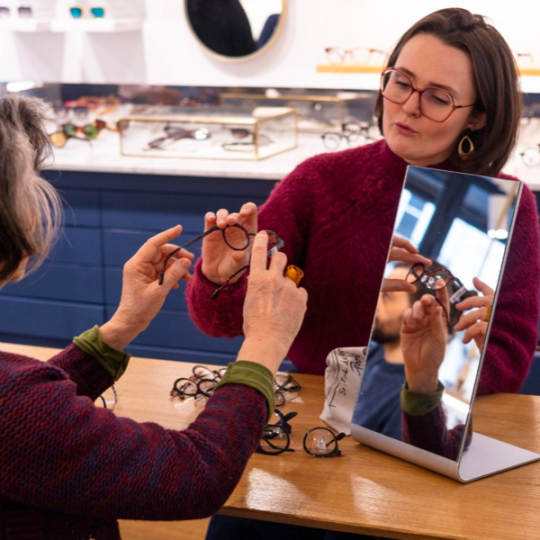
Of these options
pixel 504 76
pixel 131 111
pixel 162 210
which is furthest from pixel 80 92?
pixel 504 76

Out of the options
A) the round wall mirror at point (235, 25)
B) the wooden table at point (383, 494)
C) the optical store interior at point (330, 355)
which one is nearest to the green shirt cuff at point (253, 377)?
the optical store interior at point (330, 355)

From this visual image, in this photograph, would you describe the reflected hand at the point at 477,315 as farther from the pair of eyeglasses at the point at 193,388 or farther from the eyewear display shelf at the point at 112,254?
the eyewear display shelf at the point at 112,254

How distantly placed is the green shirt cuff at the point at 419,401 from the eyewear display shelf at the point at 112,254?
1.90 meters

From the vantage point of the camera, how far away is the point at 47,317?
3611 millimetres

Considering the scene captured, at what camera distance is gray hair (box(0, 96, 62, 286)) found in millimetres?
997

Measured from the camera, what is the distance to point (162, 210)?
10.8ft

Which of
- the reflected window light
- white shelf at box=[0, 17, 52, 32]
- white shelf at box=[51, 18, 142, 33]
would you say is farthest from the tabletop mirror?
white shelf at box=[0, 17, 52, 32]

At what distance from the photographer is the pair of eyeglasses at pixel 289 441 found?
1325mm

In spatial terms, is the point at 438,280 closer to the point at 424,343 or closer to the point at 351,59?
the point at 424,343

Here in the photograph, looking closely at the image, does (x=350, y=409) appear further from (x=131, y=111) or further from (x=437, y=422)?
(x=131, y=111)

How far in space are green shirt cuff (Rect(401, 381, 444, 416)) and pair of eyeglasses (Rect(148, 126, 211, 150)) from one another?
2.48 metres

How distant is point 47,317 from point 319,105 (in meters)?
1.65

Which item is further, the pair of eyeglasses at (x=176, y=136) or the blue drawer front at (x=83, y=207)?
the pair of eyeglasses at (x=176, y=136)

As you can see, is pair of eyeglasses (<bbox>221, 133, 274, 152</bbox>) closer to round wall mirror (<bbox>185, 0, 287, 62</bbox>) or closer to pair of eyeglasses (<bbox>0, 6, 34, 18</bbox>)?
round wall mirror (<bbox>185, 0, 287, 62</bbox>)
